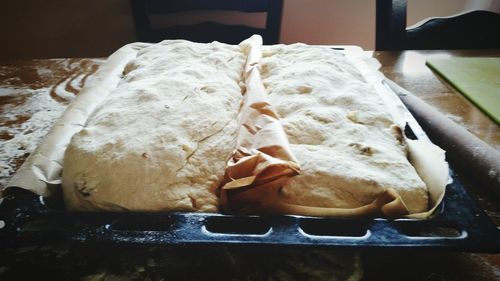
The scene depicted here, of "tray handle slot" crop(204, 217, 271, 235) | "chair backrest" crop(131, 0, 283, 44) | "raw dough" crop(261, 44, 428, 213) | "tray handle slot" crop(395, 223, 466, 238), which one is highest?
"chair backrest" crop(131, 0, 283, 44)

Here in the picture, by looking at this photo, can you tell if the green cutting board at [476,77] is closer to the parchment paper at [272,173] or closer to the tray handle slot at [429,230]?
the parchment paper at [272,173]

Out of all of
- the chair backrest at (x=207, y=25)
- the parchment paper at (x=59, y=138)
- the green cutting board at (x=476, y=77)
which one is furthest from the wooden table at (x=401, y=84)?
the chair backrest at (x=207, y=25)

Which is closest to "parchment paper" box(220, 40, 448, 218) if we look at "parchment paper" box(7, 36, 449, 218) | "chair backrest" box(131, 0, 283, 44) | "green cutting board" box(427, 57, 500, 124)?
"parchment paper" box(7, 36, 449, 218)

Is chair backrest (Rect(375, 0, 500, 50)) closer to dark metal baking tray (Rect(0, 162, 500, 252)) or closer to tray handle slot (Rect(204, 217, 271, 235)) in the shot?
dark metal baking tray (Rect(0, 162, 500, 252))

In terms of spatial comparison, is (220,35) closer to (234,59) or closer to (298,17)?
(234,59)

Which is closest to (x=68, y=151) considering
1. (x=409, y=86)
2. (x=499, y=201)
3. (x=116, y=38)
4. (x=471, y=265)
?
(x=471, y=265)

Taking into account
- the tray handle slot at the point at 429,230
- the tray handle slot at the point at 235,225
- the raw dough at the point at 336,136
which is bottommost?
the tray handle slot at the point at 429,230
